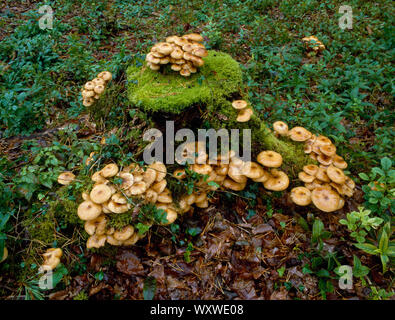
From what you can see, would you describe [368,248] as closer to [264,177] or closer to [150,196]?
[264,177]

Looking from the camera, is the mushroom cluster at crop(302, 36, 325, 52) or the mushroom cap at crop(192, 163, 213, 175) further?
the mushroom cluster at crop(302, 36, 325, 52)

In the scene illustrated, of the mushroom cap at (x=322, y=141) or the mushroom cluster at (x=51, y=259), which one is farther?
the mushroom cap at (x=322, y=141)

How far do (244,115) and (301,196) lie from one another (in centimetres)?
151

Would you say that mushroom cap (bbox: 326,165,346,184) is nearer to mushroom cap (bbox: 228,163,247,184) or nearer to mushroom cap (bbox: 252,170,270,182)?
mushroom cap (bbox: 252,170,270,182)

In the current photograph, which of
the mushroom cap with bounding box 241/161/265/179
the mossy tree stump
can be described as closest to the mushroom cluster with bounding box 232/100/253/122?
the mossy tree stump

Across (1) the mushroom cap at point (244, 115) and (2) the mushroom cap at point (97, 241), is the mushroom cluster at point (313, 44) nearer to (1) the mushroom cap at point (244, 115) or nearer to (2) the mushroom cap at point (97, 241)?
(1) the mushroom cap at point (244, 115)

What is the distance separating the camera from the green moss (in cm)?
393

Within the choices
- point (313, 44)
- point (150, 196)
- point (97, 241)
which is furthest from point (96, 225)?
point (313, 44)

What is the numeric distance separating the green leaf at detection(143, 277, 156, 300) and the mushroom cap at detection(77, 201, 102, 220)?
111cm

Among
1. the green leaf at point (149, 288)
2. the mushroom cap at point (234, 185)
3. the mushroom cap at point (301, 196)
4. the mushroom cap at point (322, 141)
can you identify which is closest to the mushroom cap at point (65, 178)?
the green leaf at point (149, 288)

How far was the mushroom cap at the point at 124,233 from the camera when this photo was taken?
3.35 metres

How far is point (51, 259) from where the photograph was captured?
10.7 ft

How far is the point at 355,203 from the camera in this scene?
415 centimetres

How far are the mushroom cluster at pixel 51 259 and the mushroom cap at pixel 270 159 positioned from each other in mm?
3058
